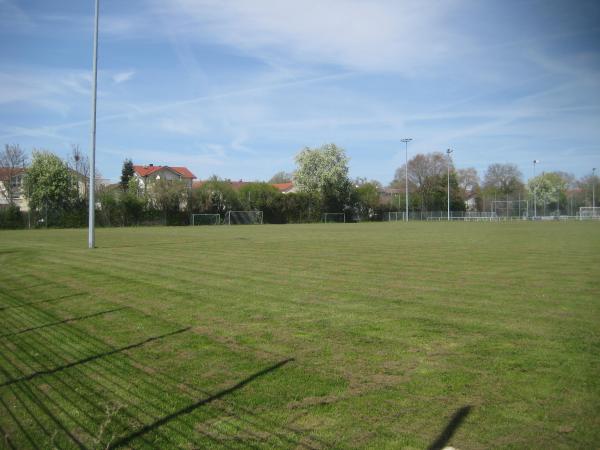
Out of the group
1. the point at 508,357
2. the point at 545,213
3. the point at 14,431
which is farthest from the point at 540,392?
the point at 545,213

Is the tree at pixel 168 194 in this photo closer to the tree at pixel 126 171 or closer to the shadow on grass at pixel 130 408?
the tree at pixel 126 171

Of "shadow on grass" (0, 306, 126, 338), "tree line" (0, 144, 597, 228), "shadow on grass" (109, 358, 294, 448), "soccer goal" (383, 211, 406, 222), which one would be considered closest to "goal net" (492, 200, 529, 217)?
"tree line" (0, 144, 597, 228)

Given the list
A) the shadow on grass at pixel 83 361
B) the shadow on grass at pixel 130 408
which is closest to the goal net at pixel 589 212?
the shadow on grass at pixel 83 361

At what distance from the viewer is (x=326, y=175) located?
80938 millimetres

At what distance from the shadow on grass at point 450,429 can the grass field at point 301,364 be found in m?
0.02

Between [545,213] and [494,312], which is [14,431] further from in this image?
[545,213]

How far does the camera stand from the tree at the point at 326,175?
79562mm

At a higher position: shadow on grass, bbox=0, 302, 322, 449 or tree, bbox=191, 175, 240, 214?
tree, bbox=191, 175, 240, 214

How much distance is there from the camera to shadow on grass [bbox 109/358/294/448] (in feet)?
12.2

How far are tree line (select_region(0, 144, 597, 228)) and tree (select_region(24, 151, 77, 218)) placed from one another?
94mm

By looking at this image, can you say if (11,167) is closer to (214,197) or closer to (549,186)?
(214,197)

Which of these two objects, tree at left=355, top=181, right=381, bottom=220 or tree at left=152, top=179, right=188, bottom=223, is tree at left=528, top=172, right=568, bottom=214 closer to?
tree at left=355, top=181, right=381, bottom=220

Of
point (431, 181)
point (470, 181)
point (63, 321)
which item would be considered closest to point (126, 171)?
point (431, 181)

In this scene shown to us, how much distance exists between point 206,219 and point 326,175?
1075 inches
